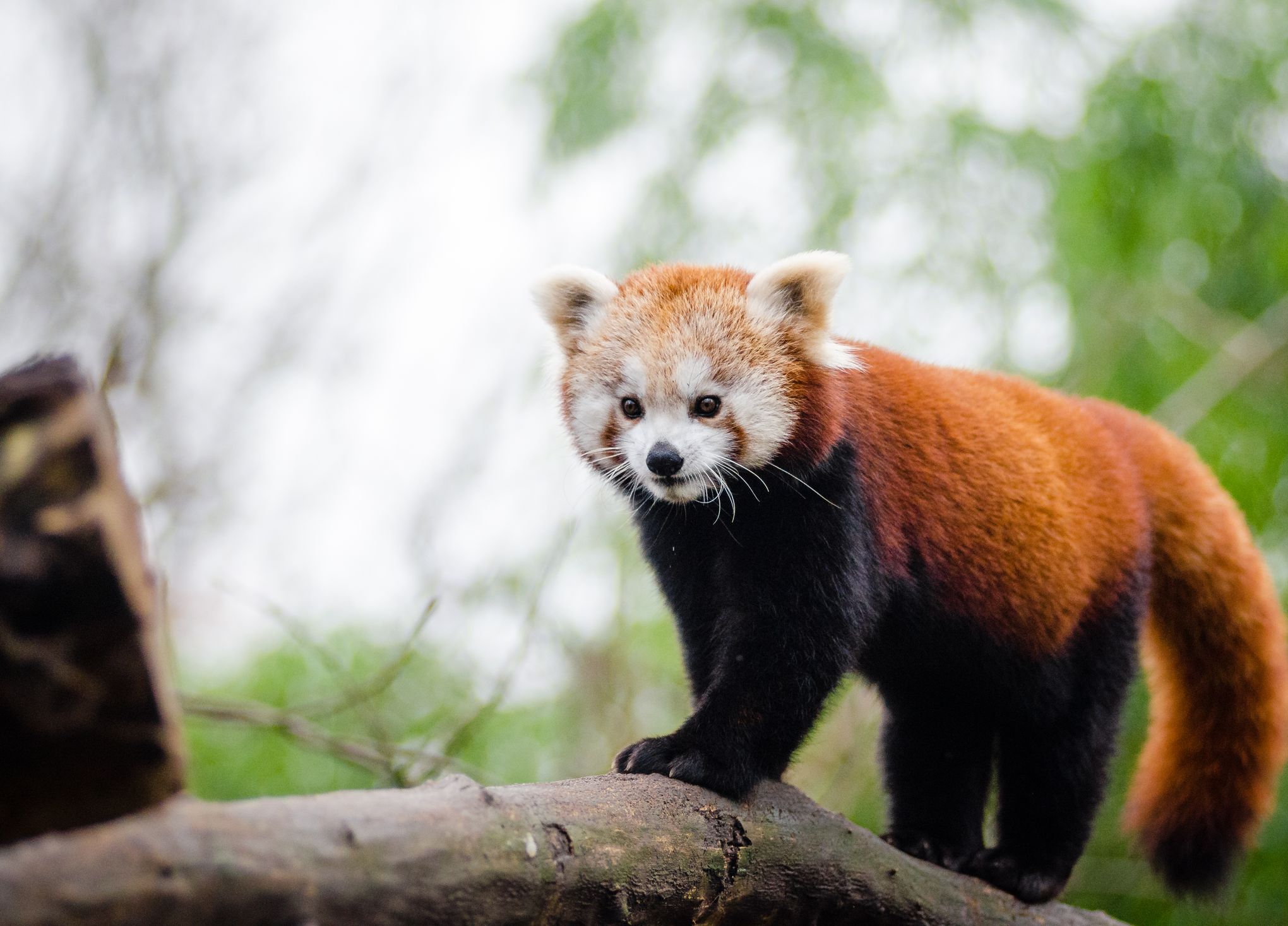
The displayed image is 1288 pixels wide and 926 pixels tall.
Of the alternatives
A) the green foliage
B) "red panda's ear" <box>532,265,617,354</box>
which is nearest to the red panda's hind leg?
"red panda's ear" <box>532,265,617,354</box>

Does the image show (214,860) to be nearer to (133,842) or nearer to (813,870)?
(133,842)

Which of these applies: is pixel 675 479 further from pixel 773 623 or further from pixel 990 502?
pixel 990 502

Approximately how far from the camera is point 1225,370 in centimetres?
494

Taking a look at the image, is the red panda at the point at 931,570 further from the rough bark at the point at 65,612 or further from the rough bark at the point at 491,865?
the rough bark at the point at 65,612

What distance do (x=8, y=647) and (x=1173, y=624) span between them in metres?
3.22

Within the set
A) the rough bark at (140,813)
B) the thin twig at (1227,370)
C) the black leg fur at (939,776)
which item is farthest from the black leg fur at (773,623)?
the thin twig at (1227,370)

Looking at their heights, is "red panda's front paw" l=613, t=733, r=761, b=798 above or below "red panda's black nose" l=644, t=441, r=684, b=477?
below

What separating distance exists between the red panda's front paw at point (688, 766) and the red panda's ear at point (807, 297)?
3.32 feet

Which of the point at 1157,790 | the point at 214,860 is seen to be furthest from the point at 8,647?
the point at 1157,790

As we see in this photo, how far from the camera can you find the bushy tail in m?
3.13

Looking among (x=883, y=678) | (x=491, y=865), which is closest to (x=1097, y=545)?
(x=883, y=678)

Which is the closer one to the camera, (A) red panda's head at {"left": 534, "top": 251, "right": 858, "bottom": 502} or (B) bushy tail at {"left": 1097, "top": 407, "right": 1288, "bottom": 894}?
(A) red panda's head at {"left": 534, "top": 251, "right": 858, "bottom": 502}

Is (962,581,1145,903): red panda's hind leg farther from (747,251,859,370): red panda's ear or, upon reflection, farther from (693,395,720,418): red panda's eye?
(693,395,720,418): red panda's eye

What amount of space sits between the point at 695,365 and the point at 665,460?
30 centimetres
